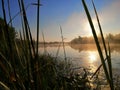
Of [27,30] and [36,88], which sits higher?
[27,30]

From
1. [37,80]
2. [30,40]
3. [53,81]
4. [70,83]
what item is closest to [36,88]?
[37,80]

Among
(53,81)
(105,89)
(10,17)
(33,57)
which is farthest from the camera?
(105,89)

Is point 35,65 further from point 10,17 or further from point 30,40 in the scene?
point 10,17

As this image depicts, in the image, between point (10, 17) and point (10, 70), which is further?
point (10, 17)

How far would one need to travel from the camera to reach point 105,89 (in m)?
5.10

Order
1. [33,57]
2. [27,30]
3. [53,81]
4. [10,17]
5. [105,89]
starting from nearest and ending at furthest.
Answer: [27,30] → [33,57] → [10,17] → [53,81] → [105,89]

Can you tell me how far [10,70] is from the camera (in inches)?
35.9

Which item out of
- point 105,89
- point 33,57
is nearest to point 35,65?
point 33,57

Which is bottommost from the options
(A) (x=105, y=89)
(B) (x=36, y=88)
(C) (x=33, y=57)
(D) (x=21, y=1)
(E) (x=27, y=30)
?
(A) (x=105, y=89)

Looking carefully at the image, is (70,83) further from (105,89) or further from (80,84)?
(105,89)

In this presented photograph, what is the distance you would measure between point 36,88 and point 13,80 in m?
0.10

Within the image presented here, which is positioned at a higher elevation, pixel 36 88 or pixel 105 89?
pixel 36 88

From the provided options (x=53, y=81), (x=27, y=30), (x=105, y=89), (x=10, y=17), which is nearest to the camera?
(x=27, y=30)

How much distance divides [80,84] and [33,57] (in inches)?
91.3
